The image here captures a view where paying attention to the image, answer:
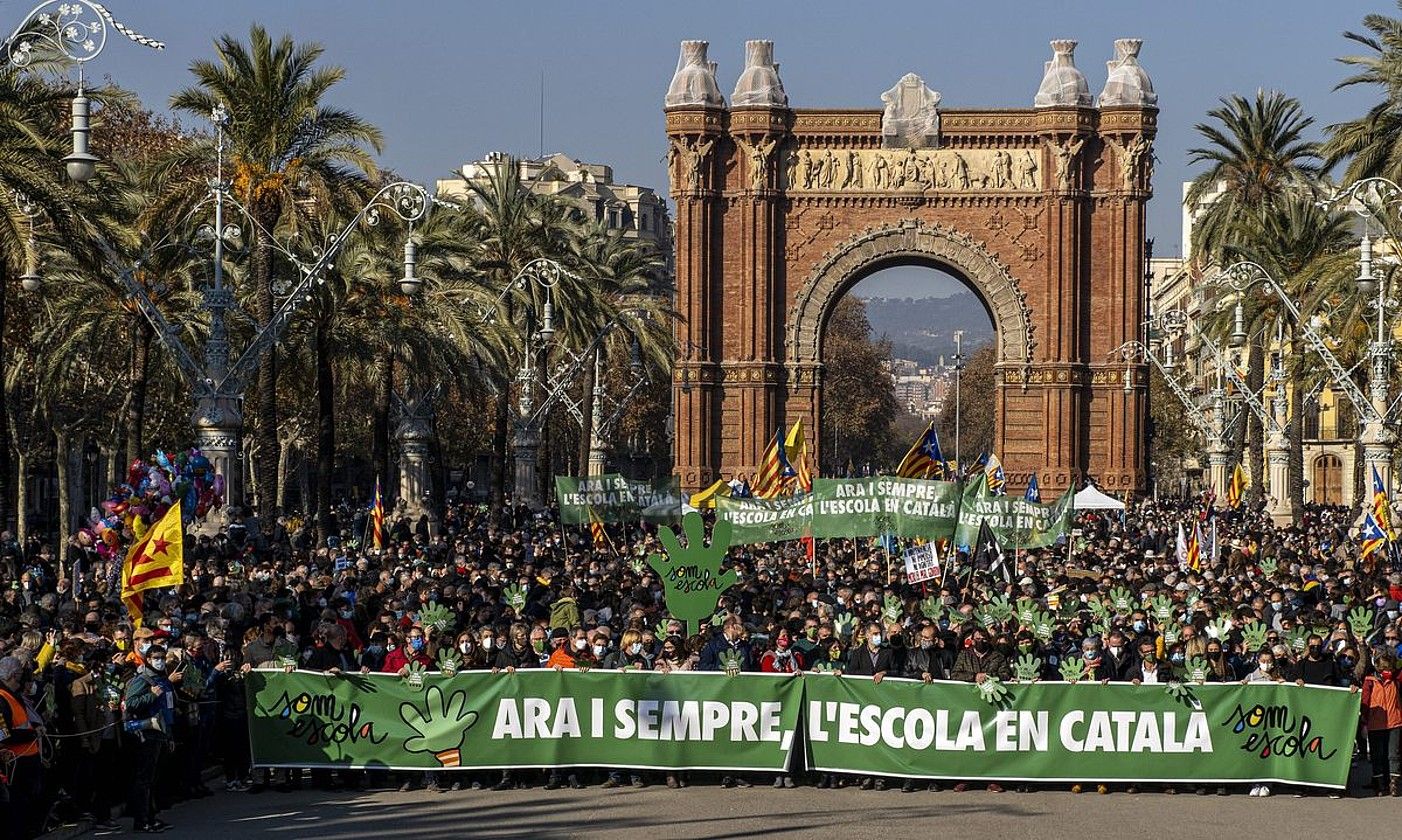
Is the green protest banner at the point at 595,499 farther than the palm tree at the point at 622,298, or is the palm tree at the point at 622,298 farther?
the palm tree at the point at 622,298

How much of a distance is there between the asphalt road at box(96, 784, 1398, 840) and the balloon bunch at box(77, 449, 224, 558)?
593 cm

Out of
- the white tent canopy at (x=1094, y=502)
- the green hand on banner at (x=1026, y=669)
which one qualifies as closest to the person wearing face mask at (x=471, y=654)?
the green hand on banner at (x=1026, y=669)

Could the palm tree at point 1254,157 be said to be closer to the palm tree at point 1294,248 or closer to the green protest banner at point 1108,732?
the palm tree at point 1294,248

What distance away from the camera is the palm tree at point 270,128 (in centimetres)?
3322

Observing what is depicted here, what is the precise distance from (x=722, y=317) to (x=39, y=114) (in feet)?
130

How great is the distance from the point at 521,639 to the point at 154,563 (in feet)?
11.6

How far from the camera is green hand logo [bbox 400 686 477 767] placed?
17328mm

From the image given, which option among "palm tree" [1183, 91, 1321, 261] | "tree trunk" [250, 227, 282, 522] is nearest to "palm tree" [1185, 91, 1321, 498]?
"palm tree" [1183, 91, 1321, 261]

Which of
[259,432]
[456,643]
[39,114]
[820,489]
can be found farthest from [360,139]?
[456,643]

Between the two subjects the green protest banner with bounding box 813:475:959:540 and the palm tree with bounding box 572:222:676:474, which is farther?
the palm tree with bounding box 572:222:676:474

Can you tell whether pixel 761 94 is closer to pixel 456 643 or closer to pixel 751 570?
pixel 751 570

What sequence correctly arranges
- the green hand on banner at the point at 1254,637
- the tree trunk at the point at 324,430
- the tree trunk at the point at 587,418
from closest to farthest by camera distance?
the green hand on banner at the point at 1254,637 < the tree trunk at the point at 324,430 < the tree trunk at the point at 587,418

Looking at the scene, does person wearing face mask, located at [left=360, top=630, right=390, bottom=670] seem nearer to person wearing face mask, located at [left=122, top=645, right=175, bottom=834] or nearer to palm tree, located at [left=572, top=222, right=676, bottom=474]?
person wearing face mask, located at [left=122, top=645, right=175, bottom=834]

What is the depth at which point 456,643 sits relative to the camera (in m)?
19.4
